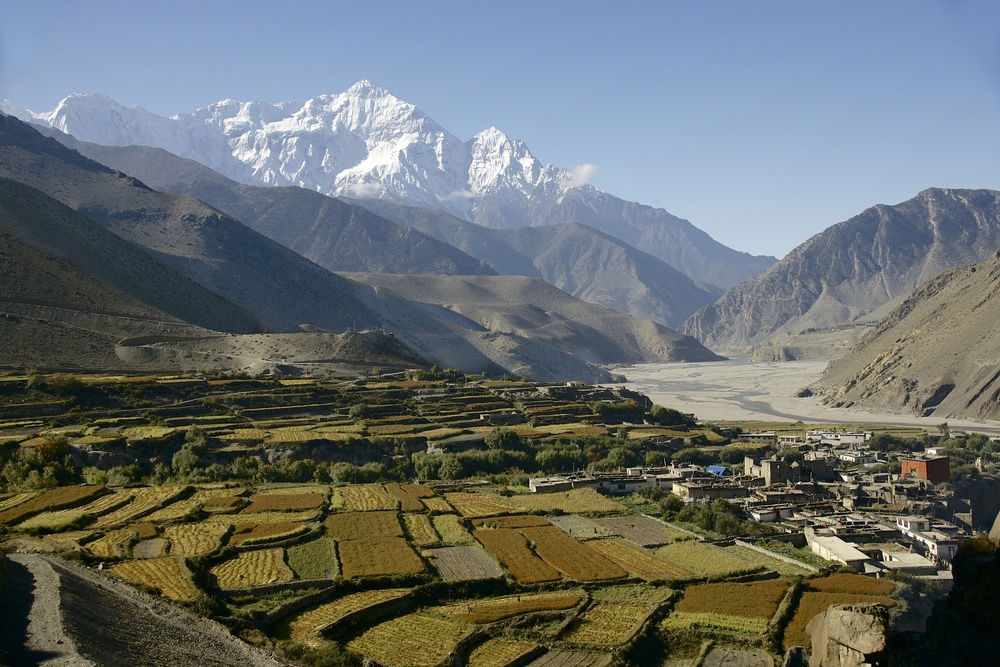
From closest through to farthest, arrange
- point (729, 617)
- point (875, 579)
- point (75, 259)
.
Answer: point (729, 617)
point (875, 579)
point (75, 259)

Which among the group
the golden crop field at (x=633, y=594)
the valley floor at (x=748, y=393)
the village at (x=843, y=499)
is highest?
the golden crop field at (x=633, y=594)

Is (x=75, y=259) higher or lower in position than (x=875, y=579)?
higher

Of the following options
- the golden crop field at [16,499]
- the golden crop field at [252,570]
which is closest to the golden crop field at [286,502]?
the golden crop field at [252,570]

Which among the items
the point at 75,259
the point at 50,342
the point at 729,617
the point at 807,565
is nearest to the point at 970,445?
the point at 807,565

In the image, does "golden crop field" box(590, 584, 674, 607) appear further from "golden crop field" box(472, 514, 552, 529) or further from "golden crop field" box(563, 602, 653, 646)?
"golden crop field" box(472, 514, 552, 529)

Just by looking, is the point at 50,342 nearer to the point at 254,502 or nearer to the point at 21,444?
the point at 21,444

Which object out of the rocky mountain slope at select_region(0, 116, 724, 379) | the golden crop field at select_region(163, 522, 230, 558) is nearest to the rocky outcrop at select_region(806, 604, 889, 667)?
the golden crop field at select_region(163, 522, 230, 558)

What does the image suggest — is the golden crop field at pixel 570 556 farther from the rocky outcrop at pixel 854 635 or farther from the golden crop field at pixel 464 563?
the rocky outcrop at pixel 854 635
